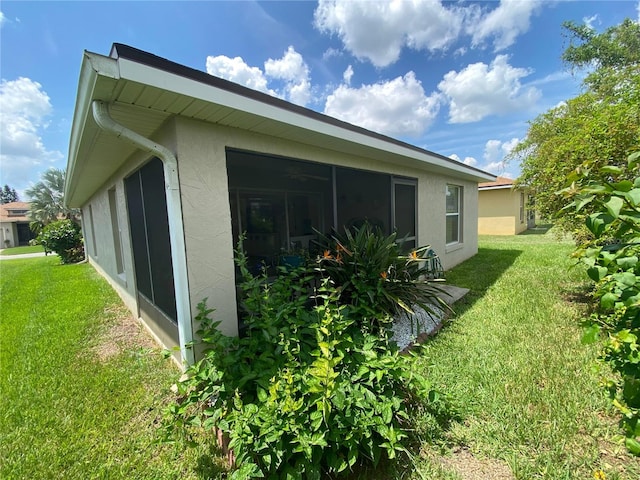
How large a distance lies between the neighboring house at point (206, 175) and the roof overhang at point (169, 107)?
0.01 m

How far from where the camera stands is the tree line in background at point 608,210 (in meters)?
1.02

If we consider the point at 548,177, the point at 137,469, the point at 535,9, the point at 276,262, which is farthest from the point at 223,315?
the point at 535,9

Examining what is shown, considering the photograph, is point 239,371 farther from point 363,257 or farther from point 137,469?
point 363,257

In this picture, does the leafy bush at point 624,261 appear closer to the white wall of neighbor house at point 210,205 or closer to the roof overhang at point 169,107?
the roof overhang at point 169,107

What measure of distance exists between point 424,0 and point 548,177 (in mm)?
4018

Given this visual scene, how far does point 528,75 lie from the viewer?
924 centimetres

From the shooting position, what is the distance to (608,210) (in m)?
0.98

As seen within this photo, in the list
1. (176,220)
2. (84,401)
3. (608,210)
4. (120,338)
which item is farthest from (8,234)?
(608,210)

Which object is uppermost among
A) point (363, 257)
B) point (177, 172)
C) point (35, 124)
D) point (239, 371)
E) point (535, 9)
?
point (535, 9)

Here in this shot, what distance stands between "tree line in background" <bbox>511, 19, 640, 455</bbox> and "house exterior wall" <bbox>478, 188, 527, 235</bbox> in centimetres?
875

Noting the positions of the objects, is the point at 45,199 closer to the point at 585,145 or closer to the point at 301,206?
the point at 301,206

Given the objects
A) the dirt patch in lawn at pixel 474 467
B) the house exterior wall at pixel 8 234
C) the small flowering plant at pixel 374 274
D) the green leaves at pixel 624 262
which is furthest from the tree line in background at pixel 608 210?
the house exterior wall at pixel 8 234

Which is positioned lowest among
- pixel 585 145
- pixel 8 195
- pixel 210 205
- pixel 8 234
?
pixel 8 234

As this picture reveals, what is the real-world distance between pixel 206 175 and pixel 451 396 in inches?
109
